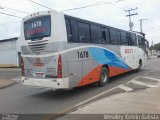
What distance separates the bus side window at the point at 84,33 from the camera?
1230 cm

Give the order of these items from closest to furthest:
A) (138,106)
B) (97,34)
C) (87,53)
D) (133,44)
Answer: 1. (138,106)
2. (87,53)
3. (97,34)
4. (133,44)

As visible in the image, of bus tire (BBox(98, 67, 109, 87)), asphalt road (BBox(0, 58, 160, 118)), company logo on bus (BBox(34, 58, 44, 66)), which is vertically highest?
company logo on bus (BBox(34, 58, 44, 66))

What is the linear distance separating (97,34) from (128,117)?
24.1 ft

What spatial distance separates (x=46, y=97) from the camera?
37.7 ft

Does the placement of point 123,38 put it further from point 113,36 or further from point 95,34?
point 95,34

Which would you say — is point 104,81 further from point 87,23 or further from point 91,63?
point 87,23

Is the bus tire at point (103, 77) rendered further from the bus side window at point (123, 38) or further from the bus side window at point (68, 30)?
the bus side window at point (123, 38)

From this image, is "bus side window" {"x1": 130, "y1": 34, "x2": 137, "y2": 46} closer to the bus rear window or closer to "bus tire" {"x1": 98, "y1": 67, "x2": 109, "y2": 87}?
"bus tire" {"x1": 98, "y1": 67, "x2": 109, "y2": 87}

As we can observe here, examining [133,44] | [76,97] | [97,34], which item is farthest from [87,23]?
[133,44]

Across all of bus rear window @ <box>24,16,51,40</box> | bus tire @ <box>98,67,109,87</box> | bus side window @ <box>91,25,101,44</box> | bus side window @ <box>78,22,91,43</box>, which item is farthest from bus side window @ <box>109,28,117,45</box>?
bus rear window @ <box>24,16,51,40</box>

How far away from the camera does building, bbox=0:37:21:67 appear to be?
139ft

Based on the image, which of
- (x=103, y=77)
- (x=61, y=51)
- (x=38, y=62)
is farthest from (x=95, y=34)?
(x=38, y=62)

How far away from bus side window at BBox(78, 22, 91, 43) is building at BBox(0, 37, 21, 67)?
30097mm

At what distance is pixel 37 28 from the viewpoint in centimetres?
1155
